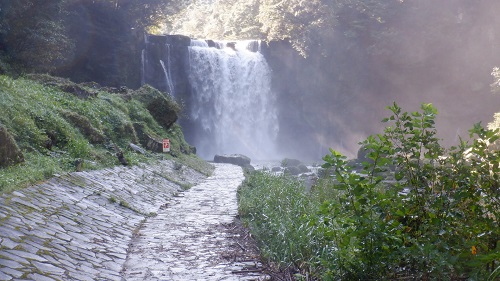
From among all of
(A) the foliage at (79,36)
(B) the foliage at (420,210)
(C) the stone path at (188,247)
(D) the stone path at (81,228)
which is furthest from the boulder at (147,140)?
(B) the foliage at (420,210)

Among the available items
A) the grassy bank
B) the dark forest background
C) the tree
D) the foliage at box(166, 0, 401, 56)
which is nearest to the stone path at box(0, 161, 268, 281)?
the grassy bank

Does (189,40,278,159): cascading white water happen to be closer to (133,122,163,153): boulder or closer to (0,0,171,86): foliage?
(0,0,171,86): foliage

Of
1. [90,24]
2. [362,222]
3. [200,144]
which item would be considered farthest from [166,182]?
[200,144]

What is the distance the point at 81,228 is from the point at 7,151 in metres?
2.05

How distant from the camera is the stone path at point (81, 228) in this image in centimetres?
529

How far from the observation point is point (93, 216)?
7.85 metres

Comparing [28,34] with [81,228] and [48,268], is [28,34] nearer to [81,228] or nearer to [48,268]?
[81,228]

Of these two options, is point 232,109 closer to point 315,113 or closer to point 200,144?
point 200,144

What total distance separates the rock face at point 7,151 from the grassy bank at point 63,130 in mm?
128

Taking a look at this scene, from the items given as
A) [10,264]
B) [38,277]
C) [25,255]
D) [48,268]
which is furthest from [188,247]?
[10,264]

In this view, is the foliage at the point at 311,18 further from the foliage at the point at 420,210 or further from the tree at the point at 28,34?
the foliage at the point at 420,210

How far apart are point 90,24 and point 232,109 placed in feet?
38.7

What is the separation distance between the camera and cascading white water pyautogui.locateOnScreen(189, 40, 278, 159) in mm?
36594

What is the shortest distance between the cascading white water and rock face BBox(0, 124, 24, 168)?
27872mm
